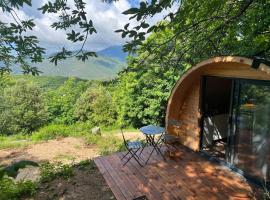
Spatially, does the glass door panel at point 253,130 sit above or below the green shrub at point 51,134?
above

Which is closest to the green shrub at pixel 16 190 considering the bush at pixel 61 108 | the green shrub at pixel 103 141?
the green shrub at pixel 103 141

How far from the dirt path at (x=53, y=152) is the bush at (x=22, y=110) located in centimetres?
1104


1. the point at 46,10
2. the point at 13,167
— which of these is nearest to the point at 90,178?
the point at 46,10

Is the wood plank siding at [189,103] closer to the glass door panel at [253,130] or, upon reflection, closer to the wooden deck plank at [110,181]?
the glass door panel at [253,130]

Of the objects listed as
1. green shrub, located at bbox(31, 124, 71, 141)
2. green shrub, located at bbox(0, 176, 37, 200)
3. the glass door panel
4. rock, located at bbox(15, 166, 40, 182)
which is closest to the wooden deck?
the glass door panel

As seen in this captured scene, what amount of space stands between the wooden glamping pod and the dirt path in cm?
502

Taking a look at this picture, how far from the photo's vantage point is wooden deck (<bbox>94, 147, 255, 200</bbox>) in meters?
5.58

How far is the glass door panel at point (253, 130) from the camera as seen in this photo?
5.71 meters

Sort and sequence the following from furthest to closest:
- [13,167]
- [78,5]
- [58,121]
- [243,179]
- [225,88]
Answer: [58,121]
[225,88]
[243,179]
[78,5]
[13,167]

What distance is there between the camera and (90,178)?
22.3ft

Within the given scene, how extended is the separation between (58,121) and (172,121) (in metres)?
21.7

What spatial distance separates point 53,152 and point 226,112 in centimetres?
792

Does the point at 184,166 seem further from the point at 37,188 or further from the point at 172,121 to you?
the point at 37,188

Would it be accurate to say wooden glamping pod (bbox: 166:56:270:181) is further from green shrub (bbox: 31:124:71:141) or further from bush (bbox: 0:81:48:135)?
bush (bbox: 0:81:48:135)
